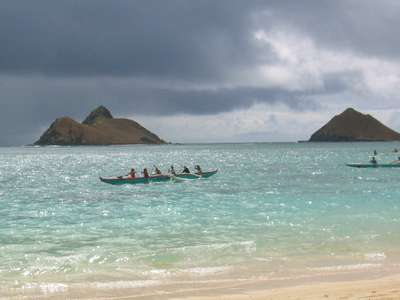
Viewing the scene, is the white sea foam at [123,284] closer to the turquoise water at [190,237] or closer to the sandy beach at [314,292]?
the turquoise water at [190,237]

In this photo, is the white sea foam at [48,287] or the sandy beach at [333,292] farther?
the white sea foam at [48,287]

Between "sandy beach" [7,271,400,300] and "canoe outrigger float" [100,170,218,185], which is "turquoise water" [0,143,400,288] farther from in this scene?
"canoe outrigger float" [100,170,218,185]

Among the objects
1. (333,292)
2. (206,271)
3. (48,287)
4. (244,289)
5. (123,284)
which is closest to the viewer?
(333,292)

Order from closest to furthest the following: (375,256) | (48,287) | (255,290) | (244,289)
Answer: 1. (255,290)
2. (244,289)
3. (48,287)
4. (375,256)

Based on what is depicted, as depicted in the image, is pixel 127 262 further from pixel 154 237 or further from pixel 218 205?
pixel 218 205

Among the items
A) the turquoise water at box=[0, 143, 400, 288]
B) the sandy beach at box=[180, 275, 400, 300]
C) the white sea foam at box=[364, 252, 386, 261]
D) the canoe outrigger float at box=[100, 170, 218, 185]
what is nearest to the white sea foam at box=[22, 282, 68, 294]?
the turquoise water at box=[0, 143, 400, 288]

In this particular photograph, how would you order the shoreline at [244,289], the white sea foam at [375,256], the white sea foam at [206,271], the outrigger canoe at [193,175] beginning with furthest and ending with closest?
1. the outrigger canoe at [193,175]
2. the white sea foam at [375,256]
3. the white sea foam at [206,271]
4. the shoreline at [244,289]

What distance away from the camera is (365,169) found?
72375 mm

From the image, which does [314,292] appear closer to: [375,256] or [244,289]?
[244,289]

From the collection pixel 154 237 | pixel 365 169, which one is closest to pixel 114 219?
pixel 154 237

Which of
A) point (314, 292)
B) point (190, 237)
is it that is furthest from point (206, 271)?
point (190, 237)

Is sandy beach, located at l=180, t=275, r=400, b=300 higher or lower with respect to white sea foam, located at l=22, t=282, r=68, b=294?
higher

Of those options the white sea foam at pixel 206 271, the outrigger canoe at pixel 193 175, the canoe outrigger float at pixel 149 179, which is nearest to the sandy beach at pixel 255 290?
the white sea foam at pixel 206 271

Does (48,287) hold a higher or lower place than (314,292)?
lower
